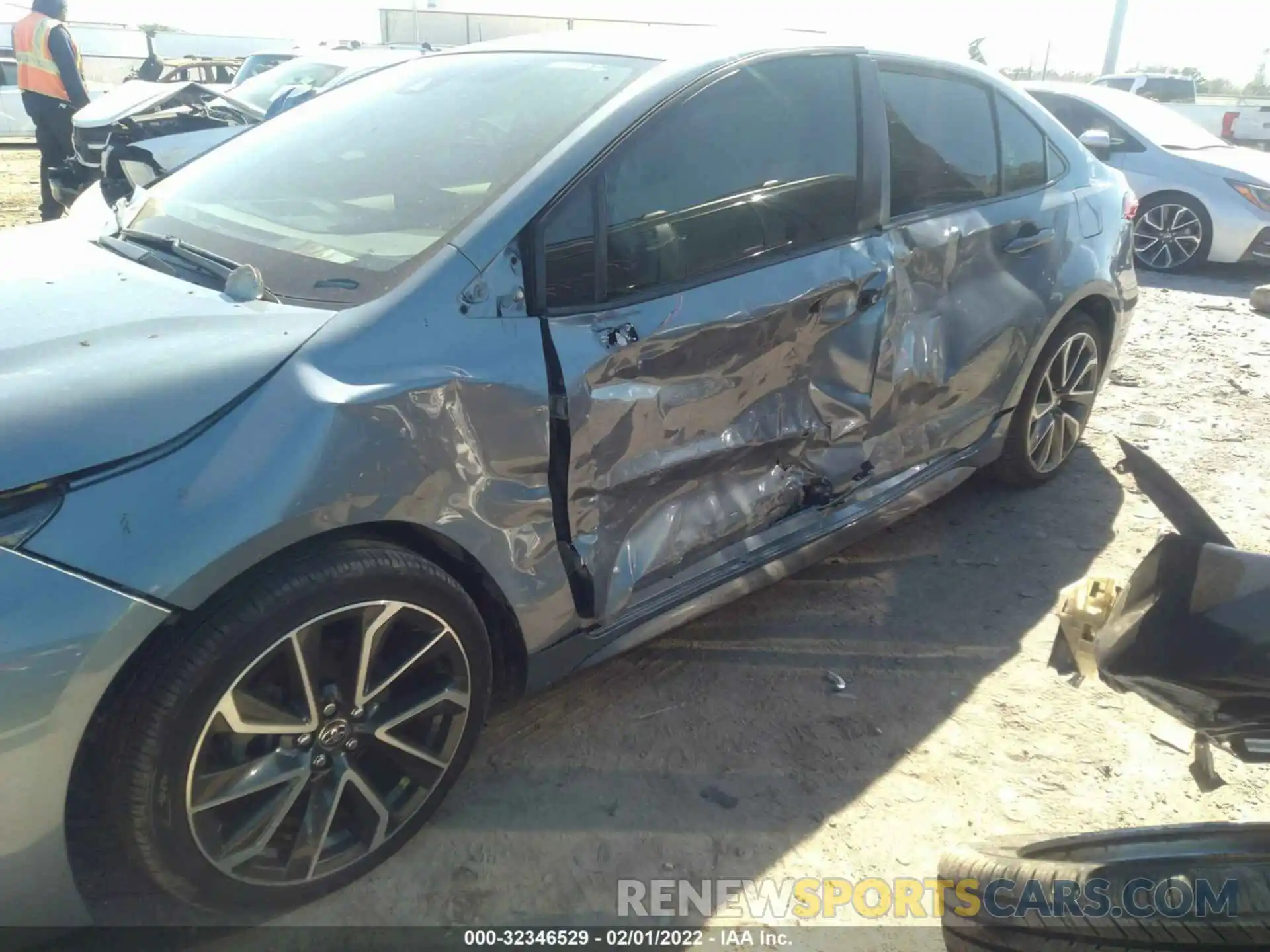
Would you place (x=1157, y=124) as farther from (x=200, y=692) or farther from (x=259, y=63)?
(x=259, y=63)

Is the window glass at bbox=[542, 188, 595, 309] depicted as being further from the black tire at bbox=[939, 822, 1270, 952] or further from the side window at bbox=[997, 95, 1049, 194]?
the side window at bbox=[997, 95, 1049, 194]

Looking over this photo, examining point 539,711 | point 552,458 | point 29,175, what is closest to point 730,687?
point 539,711

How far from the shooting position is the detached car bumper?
1.54 m

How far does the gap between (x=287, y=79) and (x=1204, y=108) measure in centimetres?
1699

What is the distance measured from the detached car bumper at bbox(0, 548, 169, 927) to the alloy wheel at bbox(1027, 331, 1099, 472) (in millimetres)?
3337

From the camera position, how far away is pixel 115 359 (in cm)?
181

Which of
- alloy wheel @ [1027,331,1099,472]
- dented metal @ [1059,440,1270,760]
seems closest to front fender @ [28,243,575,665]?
dented metal @ [1059,440,1270,760]

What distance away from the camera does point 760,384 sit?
2.63 meters

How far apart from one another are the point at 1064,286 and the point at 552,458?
8.02ft

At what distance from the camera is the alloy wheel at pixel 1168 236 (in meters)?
8.22

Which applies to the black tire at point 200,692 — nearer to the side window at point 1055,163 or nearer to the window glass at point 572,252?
the window glass at point 572,252

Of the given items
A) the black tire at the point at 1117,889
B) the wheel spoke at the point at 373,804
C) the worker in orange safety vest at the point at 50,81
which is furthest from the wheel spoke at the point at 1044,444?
the worker in orange safety vest at the point at 50,81

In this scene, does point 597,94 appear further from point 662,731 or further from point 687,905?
point 687,905

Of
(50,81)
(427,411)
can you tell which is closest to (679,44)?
(427,411)
